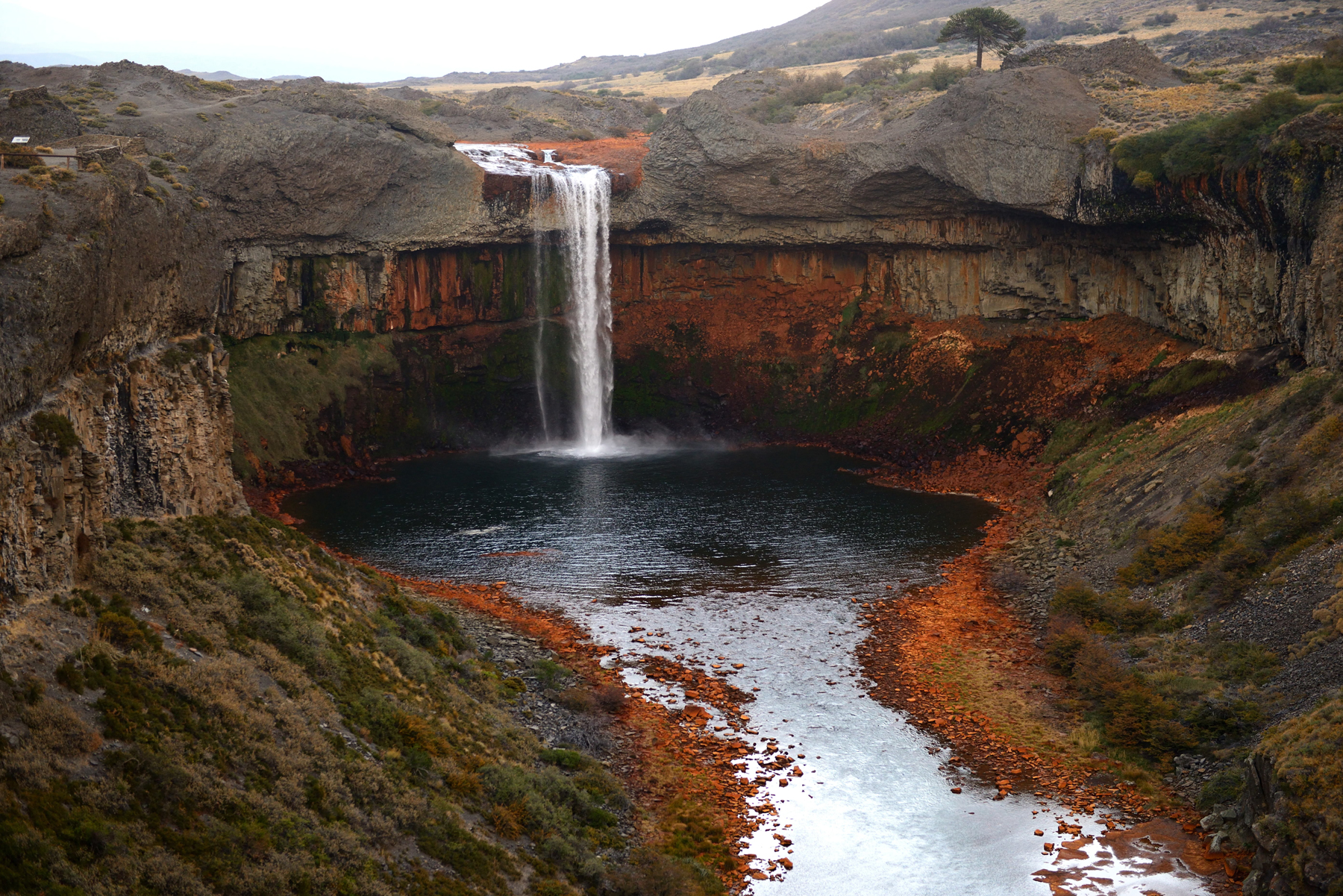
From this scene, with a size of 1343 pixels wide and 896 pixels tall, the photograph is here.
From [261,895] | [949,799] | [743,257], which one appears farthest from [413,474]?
[261,895]

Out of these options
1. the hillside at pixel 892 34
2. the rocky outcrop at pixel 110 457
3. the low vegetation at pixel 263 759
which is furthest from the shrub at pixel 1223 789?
the hillside at pixel 892 34

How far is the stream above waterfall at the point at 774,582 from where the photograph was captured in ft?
78.0

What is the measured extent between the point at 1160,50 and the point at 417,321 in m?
58.1

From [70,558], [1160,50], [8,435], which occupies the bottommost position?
[70,558]

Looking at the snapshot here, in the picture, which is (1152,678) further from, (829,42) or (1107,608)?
(829,42)

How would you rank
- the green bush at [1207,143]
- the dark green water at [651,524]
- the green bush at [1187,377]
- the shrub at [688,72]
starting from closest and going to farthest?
the dark green water at [651,524] < the green bush at [1207,143] < the green bush at [1187,377] < the shrub at [688,72]

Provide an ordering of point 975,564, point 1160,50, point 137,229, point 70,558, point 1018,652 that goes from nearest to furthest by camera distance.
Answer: point 70,558 < point 137,229 < point 1018,652 < point 975,564 < point 1160,50

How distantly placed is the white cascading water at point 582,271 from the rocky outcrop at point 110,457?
3444 cm

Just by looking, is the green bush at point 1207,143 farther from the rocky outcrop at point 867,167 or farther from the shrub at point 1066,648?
the shrub at point 1066,648

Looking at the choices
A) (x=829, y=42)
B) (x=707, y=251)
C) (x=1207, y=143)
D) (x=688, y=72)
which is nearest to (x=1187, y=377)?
(x=1207, y=143)

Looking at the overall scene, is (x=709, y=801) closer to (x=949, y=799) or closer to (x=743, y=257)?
(x=949, y=799)

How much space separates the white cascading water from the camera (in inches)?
2501

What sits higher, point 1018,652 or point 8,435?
point 8,435

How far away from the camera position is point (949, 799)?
2578cm
